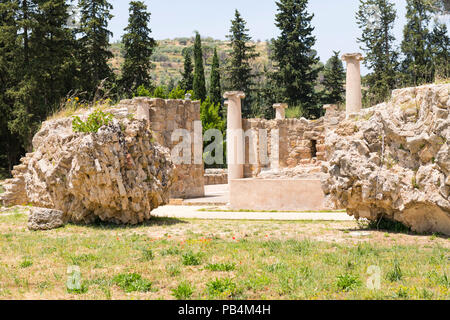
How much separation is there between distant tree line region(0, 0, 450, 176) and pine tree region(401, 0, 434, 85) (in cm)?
8

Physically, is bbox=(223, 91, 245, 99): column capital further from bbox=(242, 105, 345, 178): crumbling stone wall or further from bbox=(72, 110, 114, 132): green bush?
bbox=(72, 110, 114, 132): green bush

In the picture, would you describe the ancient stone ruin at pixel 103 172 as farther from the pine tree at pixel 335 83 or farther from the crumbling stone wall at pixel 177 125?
the pine tree at pixel 335 83

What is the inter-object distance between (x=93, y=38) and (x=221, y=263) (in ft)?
109

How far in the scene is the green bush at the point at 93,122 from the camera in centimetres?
984

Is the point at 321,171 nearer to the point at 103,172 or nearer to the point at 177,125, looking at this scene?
the point at 103,172

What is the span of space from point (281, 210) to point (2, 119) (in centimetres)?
2448

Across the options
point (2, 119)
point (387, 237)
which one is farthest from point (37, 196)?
point (2, 119)

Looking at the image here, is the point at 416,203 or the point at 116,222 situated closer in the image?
the point at 416,203

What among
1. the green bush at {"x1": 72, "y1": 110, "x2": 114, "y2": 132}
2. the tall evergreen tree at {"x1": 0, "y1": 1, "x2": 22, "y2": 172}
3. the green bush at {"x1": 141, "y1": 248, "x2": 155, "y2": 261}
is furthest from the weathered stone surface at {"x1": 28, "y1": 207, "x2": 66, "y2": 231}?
the tall evergreen tree at {"x1": 0, "y1": 1, "x2": 22, "y2": 172}

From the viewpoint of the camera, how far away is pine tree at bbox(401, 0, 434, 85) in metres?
33.9

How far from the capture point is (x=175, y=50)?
102 metres

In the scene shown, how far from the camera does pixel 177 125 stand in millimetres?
19547

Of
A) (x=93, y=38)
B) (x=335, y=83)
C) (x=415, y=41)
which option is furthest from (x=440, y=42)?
(x=93, y=38)
